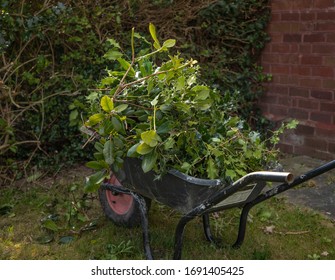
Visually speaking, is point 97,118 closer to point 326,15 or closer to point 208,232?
point 208,232

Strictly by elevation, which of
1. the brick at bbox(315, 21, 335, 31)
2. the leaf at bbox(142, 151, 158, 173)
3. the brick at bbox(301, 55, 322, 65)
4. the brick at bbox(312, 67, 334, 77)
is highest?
the brick at bbox(315, 21, 335, 31)

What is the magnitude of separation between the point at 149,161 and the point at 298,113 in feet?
11.1

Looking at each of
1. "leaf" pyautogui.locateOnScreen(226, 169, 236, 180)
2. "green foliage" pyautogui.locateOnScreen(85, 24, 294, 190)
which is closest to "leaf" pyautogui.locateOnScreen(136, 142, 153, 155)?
"green foliage" pyautogui.locateOnScreen(85, 24, 294, 190)

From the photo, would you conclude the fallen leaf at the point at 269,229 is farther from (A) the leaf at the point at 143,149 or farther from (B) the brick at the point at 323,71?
(B) the brick at the point at 323,71

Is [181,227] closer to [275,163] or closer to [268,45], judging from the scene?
[275,163]

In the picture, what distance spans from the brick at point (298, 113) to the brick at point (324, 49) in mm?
633

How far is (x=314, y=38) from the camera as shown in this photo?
18.0ft

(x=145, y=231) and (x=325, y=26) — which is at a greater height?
(x=325, y=26)

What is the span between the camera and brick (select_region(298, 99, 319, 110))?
5559 millimetres

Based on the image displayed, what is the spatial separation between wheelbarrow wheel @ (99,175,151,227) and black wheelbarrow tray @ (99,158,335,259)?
267 millimetres

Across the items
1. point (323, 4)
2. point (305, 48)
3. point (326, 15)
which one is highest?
point (323, 4)

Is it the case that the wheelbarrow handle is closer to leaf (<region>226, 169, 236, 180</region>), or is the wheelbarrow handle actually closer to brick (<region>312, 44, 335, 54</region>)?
leaf (<region>226, 169, 236, 180</region>)

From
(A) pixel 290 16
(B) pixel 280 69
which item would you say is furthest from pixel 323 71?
Result: (A) pixel 290 16

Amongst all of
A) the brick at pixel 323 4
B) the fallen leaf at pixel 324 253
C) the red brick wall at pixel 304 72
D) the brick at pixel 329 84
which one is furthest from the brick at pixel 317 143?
the fallen leaf at pixel 324 253
